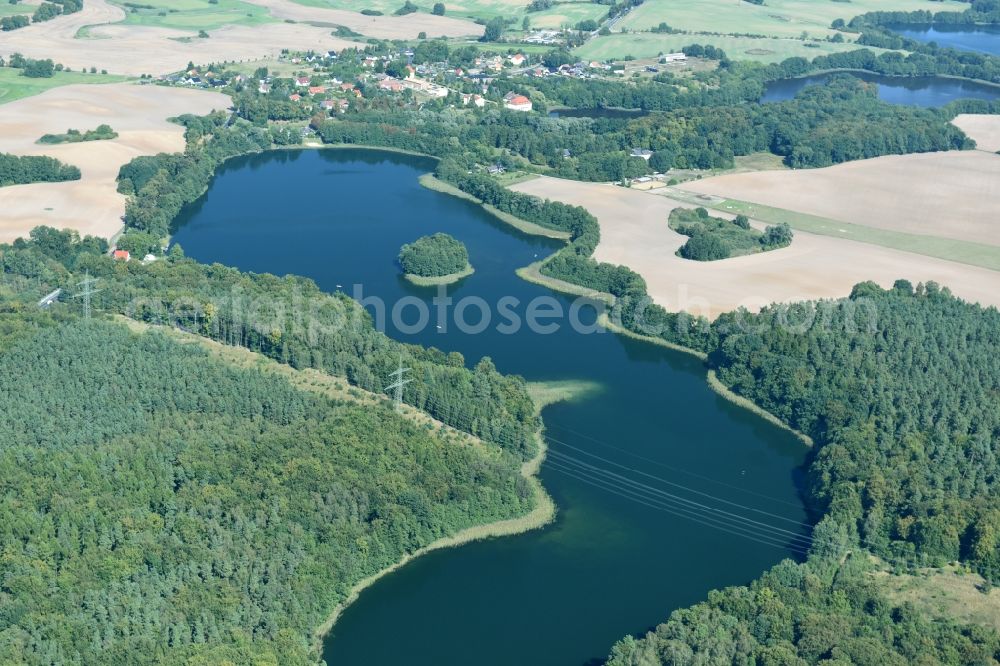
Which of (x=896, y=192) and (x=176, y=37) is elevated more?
(x=176, y=37)

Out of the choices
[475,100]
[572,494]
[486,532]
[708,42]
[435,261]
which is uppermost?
[708,42]

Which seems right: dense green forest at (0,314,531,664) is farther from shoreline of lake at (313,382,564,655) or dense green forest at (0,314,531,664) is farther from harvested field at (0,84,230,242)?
harvested field at (0,84,230,242)

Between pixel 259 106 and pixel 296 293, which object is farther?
pixel 259 106

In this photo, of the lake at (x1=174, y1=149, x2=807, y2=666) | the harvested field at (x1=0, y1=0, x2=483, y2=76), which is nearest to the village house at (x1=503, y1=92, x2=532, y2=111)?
the harvested field at (x1=0, y1=0, x2=483, y2=76)

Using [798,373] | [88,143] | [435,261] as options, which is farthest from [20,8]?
[798,373]

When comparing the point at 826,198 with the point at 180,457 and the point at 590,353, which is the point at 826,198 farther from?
the point at 180,457

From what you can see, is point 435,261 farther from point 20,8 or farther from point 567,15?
point 20,8

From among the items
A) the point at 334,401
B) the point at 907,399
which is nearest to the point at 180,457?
the point at 334,401

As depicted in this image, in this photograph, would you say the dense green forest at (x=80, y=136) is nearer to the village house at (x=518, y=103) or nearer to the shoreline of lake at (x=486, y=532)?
the village house at (x=518, y=103)
